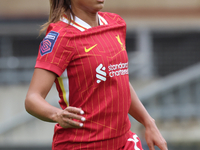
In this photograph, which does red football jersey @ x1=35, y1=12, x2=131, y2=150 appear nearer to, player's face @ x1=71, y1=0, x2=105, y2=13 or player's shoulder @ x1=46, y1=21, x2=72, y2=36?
player's shoulder @ x1=46, y1=21, x2=72, y2=36

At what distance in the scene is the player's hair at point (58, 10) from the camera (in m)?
1.94

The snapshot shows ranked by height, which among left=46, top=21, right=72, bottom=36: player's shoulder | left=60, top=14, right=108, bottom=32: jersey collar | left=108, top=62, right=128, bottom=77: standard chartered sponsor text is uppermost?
left=60, top=14, right=108, bottom=32: jersey collar

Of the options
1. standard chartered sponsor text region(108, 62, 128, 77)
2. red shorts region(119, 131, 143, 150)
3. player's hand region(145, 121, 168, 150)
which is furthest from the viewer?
player's hand region(145, 121, 168, 150)

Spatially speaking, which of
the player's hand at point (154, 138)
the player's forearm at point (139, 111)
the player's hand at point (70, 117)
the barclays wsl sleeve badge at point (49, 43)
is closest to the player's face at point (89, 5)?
the barclays wsl sleeve badge at point (49, 43)

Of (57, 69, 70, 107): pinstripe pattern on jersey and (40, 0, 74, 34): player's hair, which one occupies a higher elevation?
(40, 0, 74, 34): player's hair

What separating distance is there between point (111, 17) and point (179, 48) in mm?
8611

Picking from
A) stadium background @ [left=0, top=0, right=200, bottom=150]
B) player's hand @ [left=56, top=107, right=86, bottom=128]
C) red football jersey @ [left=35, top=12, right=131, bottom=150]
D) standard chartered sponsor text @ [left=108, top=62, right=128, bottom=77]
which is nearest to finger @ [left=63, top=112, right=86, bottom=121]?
player's hand @ [left=56, top=107, right=86, bottom=128]

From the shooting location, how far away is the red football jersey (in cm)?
175

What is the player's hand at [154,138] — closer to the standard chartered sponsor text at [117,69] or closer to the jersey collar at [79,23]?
the standard chartered sponsor text at [117,69]

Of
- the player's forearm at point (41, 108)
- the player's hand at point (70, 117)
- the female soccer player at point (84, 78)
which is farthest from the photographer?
the female soccer player at point (84, 78)

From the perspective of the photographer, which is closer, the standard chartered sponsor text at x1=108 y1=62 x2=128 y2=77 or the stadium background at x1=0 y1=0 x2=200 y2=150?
the standard chartered sponsor text at x1=108 y1=62 x2=128 y2=77

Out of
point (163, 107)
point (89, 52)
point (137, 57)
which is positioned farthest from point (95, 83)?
point (137, 57)

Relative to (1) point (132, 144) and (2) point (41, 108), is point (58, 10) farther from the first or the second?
(1) point (132, 144)

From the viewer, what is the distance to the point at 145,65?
27.2 ft
